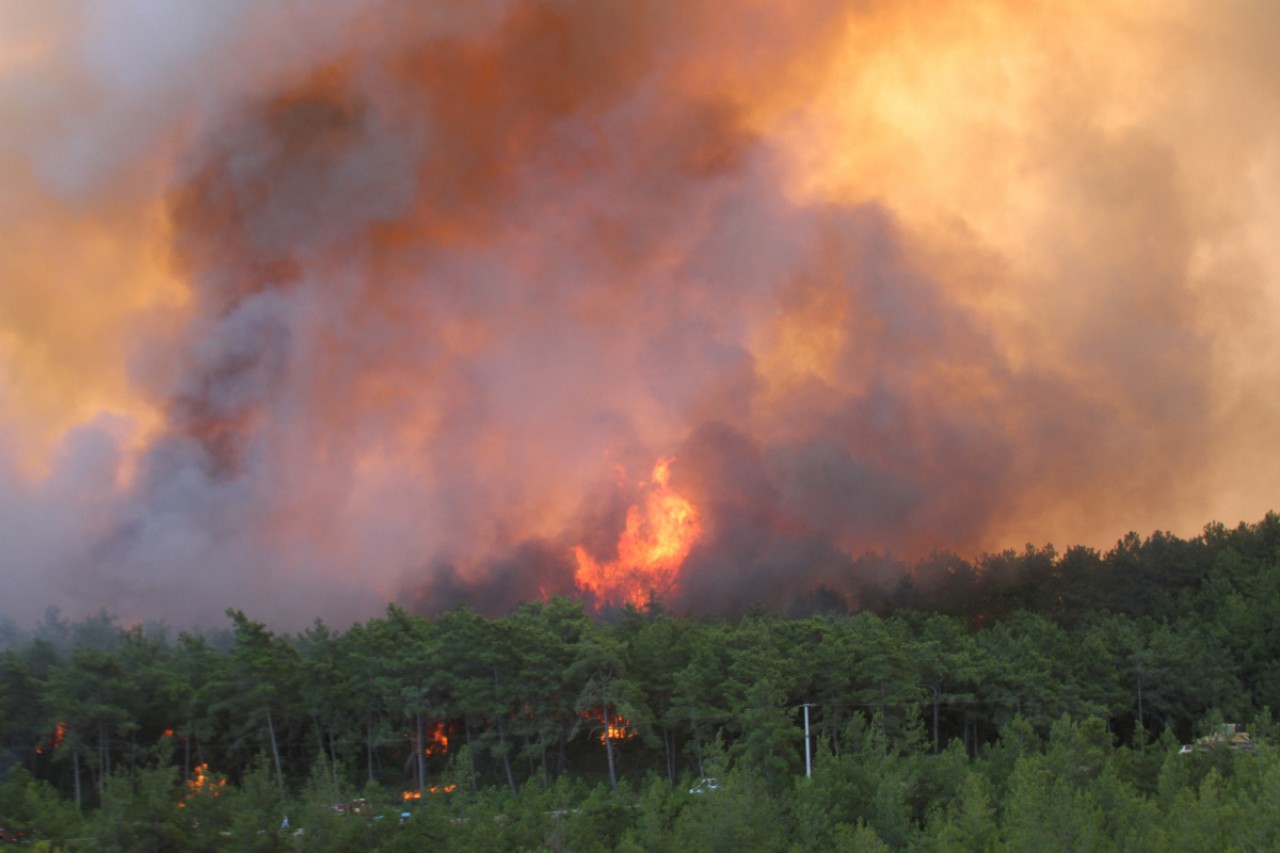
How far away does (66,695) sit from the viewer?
179ft

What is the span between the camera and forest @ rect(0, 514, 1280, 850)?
1649 inches

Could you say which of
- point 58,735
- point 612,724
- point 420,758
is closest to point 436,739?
point 420,758

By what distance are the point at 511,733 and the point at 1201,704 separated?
1897 inches

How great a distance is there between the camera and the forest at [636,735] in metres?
41.9

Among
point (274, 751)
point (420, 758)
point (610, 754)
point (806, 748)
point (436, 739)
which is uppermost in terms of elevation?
point (436, 739)

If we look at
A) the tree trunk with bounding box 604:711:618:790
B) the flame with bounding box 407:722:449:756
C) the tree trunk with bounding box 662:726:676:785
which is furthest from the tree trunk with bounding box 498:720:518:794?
the tree trunk with bounding box 662:726:676:785

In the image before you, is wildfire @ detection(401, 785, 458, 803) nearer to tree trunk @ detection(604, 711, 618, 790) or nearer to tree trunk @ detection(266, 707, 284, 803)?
tree trunk @ detection(266, 707, 284, 803)

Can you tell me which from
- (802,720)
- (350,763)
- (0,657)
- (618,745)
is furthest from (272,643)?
(802,720)

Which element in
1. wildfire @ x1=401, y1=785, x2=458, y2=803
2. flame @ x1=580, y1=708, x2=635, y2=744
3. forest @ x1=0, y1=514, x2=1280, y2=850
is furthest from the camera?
flame @ x1=580, y1=708, x2=635, y2=744

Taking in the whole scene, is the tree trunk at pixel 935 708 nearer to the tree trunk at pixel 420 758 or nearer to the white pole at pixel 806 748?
the white pole at pixel 806 748

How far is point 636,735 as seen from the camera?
67.1 metres

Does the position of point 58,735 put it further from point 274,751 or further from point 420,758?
point 420,758

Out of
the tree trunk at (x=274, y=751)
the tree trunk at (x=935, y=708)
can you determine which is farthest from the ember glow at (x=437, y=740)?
the tree trunk at (x=935, y=708)

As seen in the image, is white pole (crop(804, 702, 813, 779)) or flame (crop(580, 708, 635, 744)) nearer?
white pole (crop(804, 702, 813, 779))
